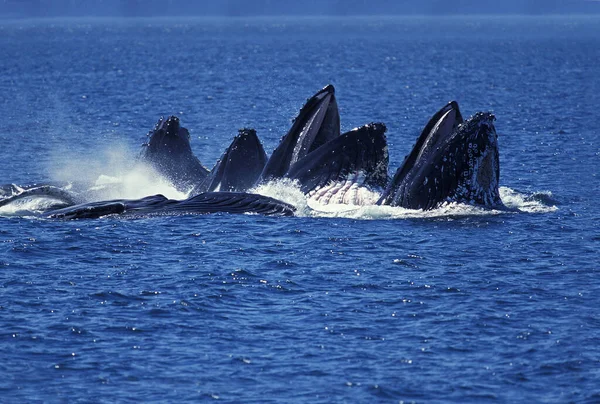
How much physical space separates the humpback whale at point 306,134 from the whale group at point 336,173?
2 centimetres

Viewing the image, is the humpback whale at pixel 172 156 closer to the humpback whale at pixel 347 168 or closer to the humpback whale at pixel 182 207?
the humpback whale at pixel 182 207

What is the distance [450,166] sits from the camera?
24.2 metres

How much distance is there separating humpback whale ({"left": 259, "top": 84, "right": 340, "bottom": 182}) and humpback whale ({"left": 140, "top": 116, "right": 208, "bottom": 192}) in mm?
3697

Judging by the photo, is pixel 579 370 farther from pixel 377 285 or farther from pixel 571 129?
pixel 571 129

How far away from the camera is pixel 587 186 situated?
3045 cm

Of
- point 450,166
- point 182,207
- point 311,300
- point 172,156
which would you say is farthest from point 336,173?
point 311,300

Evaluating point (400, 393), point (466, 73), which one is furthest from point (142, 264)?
point (466, 73)

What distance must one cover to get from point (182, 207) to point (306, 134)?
11.9 feet

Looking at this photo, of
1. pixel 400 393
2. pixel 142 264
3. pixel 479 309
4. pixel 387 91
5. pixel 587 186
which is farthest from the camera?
pixel 387 91

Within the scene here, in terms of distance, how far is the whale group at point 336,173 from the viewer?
24281 mm

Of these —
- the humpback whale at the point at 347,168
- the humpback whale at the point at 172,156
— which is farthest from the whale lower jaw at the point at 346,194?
the humpback whale at the point at 172,156

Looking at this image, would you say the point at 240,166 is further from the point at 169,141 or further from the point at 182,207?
the point at 169,141

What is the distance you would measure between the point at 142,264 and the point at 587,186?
46.5 ft

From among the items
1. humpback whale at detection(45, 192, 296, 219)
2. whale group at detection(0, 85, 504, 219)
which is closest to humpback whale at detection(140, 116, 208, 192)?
whale group at detection(0, 85, 504, 219)
